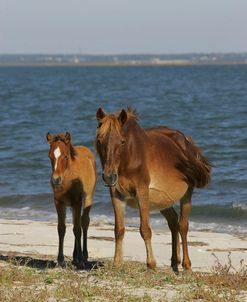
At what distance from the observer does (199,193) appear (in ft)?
64.7

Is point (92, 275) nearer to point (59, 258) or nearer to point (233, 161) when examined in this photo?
point (59, 258)

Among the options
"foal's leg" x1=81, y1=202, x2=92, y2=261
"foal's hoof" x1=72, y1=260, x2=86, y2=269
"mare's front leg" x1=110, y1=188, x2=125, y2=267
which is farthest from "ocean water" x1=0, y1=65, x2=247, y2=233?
"mare's front leg" x1=110, y1=188, x2=125, y2=267

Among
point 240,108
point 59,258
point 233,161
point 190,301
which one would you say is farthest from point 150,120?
point 190,301

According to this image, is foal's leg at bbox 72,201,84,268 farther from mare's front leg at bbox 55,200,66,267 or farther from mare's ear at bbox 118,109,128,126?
mare's ear at bbox 118,109,128,126

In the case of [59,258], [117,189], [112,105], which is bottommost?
[112,105]

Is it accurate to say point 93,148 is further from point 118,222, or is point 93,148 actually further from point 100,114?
point 100,114

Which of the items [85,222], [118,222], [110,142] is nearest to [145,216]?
[118,222]

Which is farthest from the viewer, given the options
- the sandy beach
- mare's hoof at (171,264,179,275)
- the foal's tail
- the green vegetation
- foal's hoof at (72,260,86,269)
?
the sandy beach

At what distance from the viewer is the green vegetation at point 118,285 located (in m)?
8.44

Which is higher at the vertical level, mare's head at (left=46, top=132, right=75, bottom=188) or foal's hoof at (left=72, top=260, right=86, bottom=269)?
mare's head at (left=46, top=132, right=75, bottom=188)

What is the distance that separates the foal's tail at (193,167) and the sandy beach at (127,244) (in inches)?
46.6

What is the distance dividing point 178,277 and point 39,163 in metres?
15.6

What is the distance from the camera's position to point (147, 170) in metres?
10.1

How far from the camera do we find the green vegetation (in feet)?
27.7
